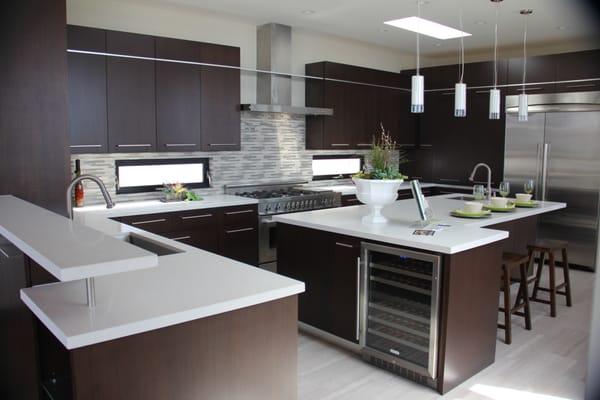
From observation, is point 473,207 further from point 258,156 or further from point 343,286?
point 258,156

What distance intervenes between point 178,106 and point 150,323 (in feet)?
11.6

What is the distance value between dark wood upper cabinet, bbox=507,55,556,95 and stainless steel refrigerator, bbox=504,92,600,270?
0.14 m

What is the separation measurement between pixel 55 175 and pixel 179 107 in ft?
5.61

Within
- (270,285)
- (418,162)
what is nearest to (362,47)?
(418,162)

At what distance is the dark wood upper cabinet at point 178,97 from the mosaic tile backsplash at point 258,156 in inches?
15.2

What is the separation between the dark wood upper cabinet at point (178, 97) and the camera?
475 cm

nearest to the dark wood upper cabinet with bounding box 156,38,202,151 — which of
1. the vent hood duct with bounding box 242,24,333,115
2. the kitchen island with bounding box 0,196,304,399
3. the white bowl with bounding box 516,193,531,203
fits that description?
the vent hood duct with bounding box 242,24,333,115

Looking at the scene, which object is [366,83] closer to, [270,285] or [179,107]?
[179,107]

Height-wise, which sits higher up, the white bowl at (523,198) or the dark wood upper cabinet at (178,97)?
the dark wood upper cabinet at (178,97)

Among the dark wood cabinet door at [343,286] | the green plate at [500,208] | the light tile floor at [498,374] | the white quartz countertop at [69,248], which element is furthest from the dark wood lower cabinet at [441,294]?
the white quartz countertop at [69,248]

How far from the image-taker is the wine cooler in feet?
10.4

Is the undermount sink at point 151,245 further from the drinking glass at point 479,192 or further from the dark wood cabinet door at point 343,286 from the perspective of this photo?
the drinking glass at point 479,192

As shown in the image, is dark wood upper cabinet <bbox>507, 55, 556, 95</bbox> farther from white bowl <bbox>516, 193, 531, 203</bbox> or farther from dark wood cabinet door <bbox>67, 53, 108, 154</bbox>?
dark wood cabinet door <bbox>67, 53, 108, 154</bbox>

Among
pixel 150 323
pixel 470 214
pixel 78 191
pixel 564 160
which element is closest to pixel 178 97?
pixel 78 191
